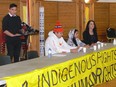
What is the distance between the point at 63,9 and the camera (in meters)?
12.1

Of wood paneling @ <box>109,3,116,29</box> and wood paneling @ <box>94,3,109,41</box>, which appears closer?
wood paneling @ <box>94,3,109,41</box>

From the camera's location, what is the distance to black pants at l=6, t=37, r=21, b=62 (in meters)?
6.41

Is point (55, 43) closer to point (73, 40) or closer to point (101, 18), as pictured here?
point (73, 40)

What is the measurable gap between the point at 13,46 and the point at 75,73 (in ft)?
7.70

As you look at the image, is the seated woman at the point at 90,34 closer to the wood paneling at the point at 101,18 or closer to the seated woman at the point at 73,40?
the seated woman at the point at 73,40

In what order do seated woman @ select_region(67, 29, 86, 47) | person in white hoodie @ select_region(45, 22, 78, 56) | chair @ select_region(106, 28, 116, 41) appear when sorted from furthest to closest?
chair @ select_region(106, 28, 116, 41), seated woman @ select_region(67, 29, 86, 47), person in white hoodie @ select_region(45, 22, 78, 56)

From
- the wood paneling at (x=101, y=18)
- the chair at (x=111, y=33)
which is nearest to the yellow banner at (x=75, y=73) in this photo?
the chair at (x=111, y=33)

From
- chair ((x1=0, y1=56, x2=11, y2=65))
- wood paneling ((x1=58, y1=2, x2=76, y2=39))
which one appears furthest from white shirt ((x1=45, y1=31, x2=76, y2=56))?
wood paneling ((x1=58, y1=2, x2=76, y2=39))

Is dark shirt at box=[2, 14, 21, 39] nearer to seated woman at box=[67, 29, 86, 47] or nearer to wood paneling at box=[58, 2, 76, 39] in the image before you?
seated woman at box=[67, 29, 86, 47]

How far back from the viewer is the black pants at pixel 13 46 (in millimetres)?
6414

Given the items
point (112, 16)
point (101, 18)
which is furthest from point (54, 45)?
point (112, 16)

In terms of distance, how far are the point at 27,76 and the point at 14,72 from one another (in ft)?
1.08

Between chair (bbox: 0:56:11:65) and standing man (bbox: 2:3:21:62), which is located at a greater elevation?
standing man (bbox: 2:3:21:62)

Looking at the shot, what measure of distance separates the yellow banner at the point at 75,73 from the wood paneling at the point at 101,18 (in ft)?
25.5
